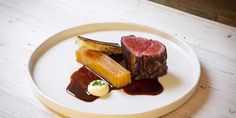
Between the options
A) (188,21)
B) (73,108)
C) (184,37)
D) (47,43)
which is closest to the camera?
(73,108)

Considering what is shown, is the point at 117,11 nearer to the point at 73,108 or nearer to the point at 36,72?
the point at 36,72

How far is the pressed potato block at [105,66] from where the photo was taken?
43.8 inches

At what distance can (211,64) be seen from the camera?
1303 mm

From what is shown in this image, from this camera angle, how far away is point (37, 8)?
1.62 meters

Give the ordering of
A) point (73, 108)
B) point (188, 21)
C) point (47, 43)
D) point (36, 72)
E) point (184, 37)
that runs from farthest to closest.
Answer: point (188, 21), point (184, 37), point (47, 43), point (36, 72), point (73, 108)

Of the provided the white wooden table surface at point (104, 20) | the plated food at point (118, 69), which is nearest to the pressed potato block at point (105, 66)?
the plated food at point (118, 69)

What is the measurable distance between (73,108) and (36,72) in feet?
0.76

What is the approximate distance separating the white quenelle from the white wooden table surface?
127 millimetres

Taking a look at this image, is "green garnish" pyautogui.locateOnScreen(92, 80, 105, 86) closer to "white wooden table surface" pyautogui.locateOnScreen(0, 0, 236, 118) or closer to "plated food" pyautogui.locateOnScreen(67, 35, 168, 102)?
"plated food" pyautogui.locateOnScreen(67, 35, 168, 102)

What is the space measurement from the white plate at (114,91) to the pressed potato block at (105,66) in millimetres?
31

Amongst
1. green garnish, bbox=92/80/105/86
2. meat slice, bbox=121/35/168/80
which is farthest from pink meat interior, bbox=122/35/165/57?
green garnish, bbox=92/80/105/86

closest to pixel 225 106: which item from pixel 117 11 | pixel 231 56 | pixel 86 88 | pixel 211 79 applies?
pixel 211 79

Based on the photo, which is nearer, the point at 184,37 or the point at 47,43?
the point at 47,43

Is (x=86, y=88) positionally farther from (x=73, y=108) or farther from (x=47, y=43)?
(x=47, y=43)
